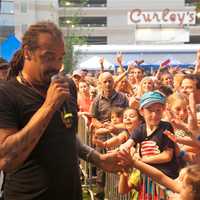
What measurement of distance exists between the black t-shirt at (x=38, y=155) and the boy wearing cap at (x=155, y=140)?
145 centimetres

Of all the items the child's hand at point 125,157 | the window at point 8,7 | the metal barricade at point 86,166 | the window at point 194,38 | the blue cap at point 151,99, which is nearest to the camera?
the child's hand at point 125,157

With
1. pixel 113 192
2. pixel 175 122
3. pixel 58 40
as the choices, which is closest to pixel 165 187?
pixel 175 122

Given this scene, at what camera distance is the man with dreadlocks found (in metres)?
3.04

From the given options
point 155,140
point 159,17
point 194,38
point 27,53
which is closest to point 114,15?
point 194,38

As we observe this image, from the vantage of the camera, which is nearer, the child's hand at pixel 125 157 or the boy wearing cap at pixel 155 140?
the child's hand at pixel 125 157

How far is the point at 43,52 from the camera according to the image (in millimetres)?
3057

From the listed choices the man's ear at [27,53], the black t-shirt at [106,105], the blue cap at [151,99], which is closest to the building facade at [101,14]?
the black t-shirt at [106,105]

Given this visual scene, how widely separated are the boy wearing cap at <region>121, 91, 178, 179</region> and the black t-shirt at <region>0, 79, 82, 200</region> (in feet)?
4.76

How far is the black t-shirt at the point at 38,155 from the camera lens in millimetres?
3053

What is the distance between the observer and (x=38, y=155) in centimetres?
306

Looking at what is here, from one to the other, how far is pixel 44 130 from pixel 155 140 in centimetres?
181

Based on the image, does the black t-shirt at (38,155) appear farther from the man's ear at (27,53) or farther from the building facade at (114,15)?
the building facade at (114,15)

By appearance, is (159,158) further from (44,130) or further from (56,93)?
(56,93)

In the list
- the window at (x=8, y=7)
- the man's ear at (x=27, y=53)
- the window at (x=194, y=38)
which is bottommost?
the window at (x=194, y=38)
